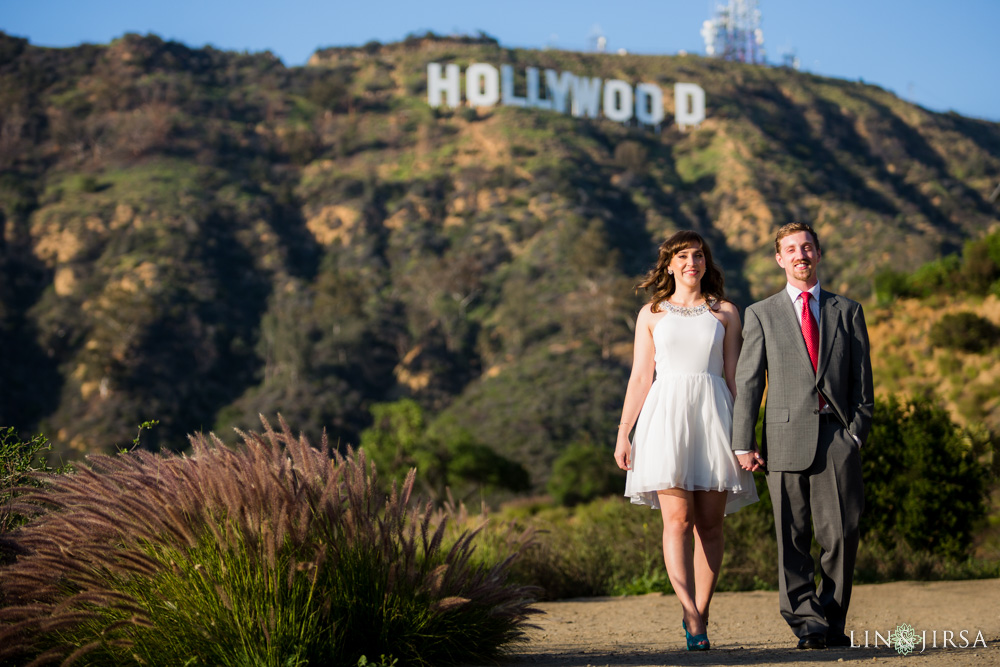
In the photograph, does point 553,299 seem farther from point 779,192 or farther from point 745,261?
point 779,192

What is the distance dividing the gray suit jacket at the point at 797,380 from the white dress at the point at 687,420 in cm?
13

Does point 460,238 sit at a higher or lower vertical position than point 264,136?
lower

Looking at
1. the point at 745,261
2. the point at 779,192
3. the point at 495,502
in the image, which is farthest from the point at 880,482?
the point at 779,192

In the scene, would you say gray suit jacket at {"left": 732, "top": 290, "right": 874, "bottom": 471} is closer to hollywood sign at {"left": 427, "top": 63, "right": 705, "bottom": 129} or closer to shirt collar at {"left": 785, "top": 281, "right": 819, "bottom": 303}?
shirt collar at {"left": 785, "top": 281, "right": 819, "bottom": 303}

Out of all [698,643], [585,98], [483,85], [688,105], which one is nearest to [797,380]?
[698,643]

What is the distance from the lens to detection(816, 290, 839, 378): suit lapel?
4316 mm

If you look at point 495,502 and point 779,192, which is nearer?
point 495,502

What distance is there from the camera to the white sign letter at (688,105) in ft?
233

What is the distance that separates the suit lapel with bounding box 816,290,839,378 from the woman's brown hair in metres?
0.53

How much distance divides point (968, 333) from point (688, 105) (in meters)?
56.6

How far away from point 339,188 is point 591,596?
5741cm

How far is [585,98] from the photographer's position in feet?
234

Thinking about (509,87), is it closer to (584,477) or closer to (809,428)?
(584,477)

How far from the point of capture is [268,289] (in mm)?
54125
